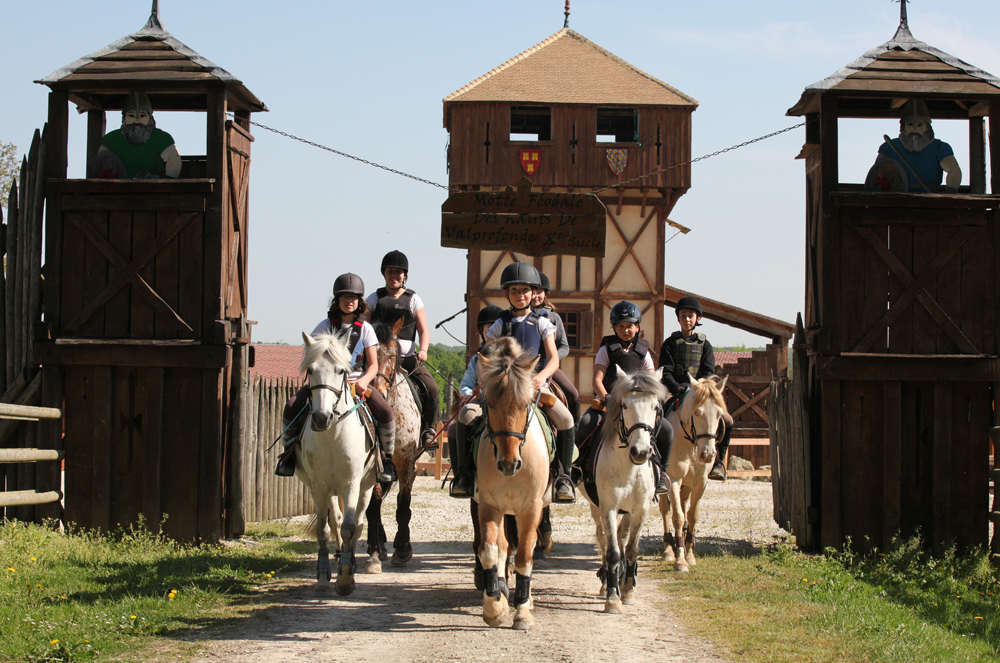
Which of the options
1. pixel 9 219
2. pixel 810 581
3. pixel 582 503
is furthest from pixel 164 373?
pixel 582 503

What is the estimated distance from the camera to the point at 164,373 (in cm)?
1029

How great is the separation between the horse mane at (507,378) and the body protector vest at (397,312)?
344cm

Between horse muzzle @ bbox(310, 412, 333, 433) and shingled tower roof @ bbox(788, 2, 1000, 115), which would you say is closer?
horse muzzle @ bbox(310, 412, 333, 433)

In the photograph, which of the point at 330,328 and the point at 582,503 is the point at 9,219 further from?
the point at 582,503

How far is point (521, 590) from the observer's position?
692 centimetres

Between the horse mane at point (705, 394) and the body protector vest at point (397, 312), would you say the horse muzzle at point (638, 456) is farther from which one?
the body protector vest at point (397, 312)

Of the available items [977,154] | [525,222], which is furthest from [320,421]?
[977,154]

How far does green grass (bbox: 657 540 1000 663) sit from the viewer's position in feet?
20.2

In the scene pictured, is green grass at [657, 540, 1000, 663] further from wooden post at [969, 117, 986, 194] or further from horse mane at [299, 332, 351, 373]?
wooden post at [969, 117, 986, 194]

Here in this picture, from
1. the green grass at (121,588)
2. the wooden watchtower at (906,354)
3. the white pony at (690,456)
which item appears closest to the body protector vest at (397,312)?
the green grass at (121,588)

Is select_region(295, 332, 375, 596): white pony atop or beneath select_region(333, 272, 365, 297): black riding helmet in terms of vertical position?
beneath

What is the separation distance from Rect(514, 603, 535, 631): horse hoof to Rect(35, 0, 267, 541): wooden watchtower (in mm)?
4693

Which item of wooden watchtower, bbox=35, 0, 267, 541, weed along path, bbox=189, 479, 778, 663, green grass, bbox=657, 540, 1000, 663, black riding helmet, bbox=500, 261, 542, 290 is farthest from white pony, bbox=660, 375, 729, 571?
wooden watchtower, bbox=35, 0, 267, 541

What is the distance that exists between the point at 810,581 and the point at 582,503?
7.95m
